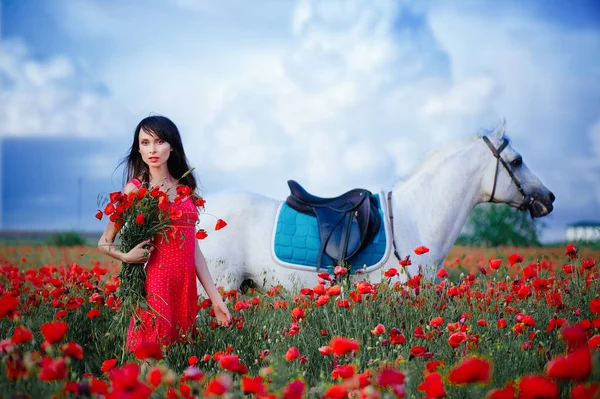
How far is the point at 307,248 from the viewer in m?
5.10

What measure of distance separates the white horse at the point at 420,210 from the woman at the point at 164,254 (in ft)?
4.72

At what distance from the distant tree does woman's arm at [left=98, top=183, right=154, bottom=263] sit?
13.0 meters

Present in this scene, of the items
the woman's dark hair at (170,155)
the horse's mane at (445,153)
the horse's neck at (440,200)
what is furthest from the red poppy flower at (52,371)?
the horse's mane at (445,153)

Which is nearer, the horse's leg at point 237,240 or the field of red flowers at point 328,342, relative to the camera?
the field of red flowers at point 328,342

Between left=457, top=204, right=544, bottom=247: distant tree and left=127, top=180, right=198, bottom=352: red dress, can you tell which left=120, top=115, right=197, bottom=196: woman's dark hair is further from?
left=457, top=204, right=544, bottom=247: distant tree

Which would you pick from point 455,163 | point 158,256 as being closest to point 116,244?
point 158,256

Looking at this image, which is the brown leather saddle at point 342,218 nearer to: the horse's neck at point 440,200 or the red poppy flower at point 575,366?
the horse's neck at point 440,200

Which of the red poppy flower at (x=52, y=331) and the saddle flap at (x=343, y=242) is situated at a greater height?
the saddle flap at (x=343, y=242)

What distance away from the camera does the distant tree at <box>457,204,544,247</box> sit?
1465cm

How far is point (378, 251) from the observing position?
16.6 ft

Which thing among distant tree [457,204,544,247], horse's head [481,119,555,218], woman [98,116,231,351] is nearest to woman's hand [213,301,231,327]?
woman [98,116,231,351]

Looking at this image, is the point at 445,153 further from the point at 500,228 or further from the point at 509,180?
the point at 500,228

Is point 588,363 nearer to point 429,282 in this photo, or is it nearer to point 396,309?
point 396,309

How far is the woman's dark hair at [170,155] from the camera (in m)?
3.62
